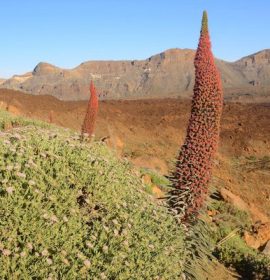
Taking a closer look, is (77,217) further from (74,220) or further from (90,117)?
(90,117)

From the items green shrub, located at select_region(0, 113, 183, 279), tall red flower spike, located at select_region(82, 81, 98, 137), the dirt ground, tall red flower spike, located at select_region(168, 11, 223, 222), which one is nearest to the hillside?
green shrub, located at select_region(0, 113, 183, 279)

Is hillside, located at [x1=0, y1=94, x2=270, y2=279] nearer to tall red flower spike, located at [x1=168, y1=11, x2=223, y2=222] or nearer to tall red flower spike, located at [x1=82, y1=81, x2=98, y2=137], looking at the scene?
tall red flower spike, located at [x1=168, y1=11, x2=223, y2=222]

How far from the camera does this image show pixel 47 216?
4.34 metres

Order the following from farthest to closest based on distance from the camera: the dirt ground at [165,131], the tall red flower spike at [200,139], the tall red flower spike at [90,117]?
1. the dirt ground at [165,131]
2. the tall red flower spike at [90,117]
3. the tall red flower spike at [200,139]

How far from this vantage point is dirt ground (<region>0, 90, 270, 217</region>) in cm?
2431

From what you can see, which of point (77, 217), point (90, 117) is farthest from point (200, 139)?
point (90, 117)

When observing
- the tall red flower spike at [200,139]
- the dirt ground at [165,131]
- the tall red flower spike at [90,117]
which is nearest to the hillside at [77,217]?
the tall red flower spike at [200,139]

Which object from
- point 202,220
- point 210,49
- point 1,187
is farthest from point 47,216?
point 210,49

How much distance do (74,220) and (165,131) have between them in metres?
31.2

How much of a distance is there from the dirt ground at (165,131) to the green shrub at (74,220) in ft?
50.7

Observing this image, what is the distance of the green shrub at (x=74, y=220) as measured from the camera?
13.9 ft

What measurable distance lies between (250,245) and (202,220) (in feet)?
23.8

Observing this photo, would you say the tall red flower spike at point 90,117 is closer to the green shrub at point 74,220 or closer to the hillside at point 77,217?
the hillside at point 77,217

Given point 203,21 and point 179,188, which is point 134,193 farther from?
point 203,21
